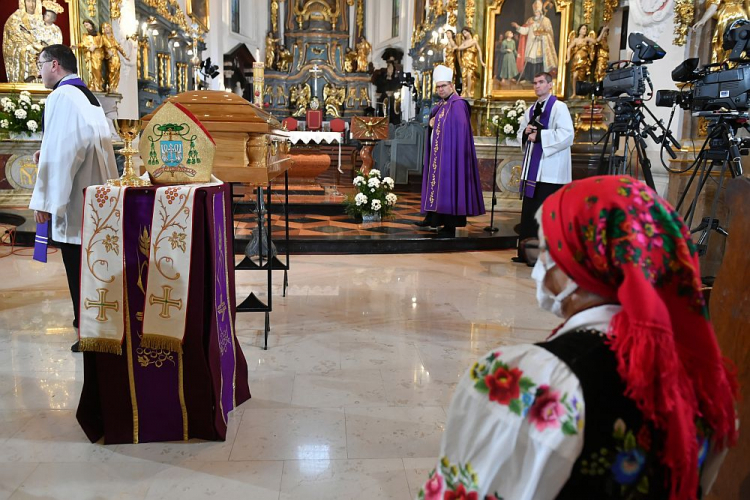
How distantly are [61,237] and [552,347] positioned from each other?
298cm

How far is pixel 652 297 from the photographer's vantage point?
0.92 m

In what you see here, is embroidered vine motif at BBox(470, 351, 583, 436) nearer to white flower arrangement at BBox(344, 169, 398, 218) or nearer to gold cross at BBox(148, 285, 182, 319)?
gold cross at BBox(148, 285, 182, 319)

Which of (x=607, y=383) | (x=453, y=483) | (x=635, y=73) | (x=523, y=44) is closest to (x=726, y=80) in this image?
(x=635, y=73)

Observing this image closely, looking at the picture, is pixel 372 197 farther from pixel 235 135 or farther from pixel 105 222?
pixel 105 222

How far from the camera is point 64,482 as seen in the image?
213 cm

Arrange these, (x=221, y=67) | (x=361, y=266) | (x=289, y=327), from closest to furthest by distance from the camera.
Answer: (x=289, y=327), (x=361, y=266), (x=221, y=67)

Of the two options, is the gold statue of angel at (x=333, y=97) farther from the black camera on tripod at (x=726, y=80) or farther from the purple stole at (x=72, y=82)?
the purple stole at (x=72, y=82)

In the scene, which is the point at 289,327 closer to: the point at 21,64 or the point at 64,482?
the point at 64,482

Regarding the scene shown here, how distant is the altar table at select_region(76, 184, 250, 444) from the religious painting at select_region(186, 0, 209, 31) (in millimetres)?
13606

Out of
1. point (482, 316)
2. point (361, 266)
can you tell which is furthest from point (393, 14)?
point (482, 316)

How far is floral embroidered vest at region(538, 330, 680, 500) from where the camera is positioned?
3.11ft

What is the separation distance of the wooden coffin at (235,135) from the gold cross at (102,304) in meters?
0.91

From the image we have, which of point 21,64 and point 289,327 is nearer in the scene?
point 289,327

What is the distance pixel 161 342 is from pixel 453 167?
5.12m
